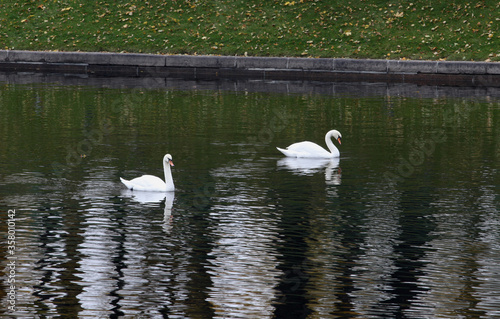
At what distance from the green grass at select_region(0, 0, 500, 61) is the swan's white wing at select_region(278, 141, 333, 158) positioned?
52.3 ft

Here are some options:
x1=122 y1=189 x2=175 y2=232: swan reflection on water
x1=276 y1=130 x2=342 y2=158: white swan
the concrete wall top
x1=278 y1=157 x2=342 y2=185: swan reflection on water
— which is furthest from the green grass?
x1=122 y1=189 x2=175 y2=232: swan reflection on water

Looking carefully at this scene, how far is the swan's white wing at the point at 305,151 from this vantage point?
58.4ft

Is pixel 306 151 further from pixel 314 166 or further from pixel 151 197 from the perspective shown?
pixel 151 197

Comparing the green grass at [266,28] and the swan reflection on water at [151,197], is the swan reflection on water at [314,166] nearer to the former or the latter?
the swan reflection on water at [151,197]

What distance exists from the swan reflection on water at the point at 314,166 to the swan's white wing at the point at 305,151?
0.10m

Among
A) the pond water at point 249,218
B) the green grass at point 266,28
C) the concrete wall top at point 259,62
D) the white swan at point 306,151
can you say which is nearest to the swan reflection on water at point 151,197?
the pond water at point 249,218

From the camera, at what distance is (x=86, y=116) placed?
75.5ft

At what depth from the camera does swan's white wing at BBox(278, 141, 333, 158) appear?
1781 cm

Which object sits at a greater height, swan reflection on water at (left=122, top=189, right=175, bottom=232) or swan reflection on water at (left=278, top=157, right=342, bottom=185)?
swan reflection on water at (left=278, top=157, right=342, bottom=185)

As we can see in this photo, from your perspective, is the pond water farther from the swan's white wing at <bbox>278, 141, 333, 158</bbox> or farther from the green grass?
the green grass

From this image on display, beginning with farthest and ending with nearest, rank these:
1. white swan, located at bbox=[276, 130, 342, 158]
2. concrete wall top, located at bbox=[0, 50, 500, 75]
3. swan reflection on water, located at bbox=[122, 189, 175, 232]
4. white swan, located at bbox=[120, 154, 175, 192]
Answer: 1. concrete wall top, located at bbox=[0, 50, 500, 75]
2. white swan, located at bbox=[276, 130, 342, 158]
3. white swan, located at bbox=[120, 154, 175, 192]
4. swan reflection on water, located at bbox=[122, 189, 175, 232]

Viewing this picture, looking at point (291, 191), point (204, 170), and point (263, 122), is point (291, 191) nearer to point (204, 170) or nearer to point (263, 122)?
point (204, 170)

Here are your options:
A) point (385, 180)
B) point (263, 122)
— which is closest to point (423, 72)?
point (263, 122)

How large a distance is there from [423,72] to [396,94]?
3518 millimetres
